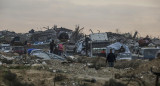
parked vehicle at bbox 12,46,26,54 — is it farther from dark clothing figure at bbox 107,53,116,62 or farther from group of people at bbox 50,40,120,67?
dark clothing figure at bbox 107,53,116,62

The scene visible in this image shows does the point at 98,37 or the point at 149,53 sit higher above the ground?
the point at 98,37

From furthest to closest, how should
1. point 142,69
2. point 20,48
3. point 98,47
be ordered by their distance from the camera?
point 20,48, point 98,47, point 142,69

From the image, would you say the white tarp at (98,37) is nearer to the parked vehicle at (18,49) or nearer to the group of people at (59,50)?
the group of people at (59,50)

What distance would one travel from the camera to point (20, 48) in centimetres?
4000

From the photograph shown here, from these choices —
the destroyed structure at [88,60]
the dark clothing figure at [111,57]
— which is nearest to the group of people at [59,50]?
the dark clothing figure at [111,57]

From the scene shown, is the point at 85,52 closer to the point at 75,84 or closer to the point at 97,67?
the point at 97,67

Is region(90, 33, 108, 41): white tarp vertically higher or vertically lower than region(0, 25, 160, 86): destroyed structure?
higher

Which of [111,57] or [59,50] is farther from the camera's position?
[59,50]

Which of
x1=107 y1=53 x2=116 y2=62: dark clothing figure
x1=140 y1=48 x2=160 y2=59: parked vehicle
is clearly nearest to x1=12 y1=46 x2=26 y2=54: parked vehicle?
x1=140 y1=48 x2=160 y2=59: parked vehicle

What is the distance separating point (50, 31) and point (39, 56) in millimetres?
29395

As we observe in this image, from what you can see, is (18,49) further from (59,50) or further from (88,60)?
(88,60)

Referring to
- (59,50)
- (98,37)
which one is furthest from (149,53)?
(59,50)

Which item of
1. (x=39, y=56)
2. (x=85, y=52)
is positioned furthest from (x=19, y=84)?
(x=85, y=52)

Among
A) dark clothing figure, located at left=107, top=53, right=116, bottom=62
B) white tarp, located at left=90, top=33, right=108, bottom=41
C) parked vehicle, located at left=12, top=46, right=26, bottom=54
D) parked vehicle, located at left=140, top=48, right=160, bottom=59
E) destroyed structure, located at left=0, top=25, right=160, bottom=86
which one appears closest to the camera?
destroyed structure, located at left=0, top=25, right=160, bottom=86
